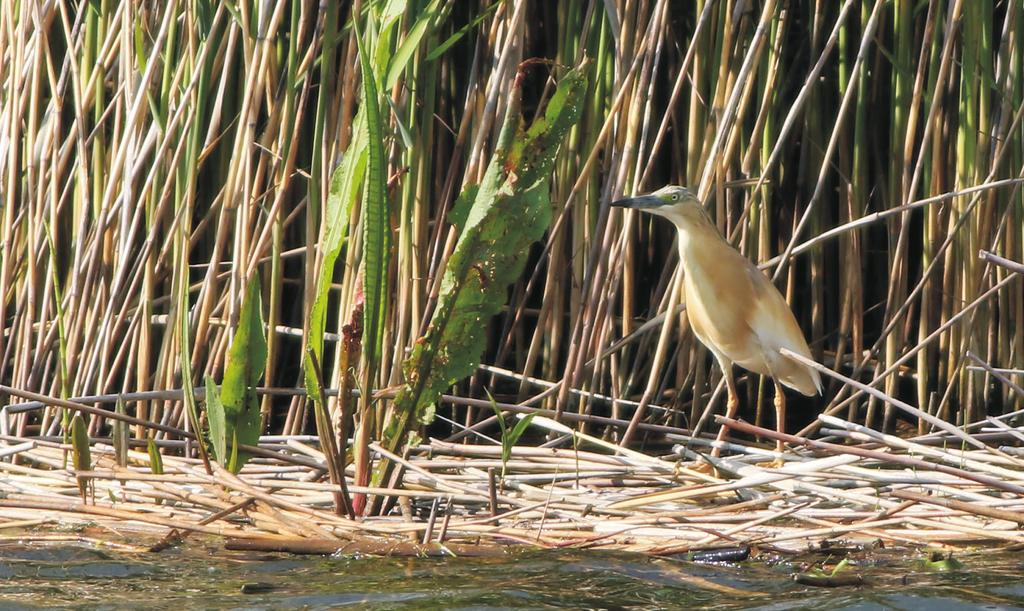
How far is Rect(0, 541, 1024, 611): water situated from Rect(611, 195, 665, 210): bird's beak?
39.6 inches

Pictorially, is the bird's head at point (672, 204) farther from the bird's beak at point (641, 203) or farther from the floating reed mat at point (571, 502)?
the floating reed mat at point (571, 502)

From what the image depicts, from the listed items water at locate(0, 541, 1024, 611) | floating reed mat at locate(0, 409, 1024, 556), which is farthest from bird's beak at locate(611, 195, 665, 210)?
water at locate(0, 541, 1024, 611)

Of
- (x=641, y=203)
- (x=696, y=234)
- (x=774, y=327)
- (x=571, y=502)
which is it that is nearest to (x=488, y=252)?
(x=571, y=502)

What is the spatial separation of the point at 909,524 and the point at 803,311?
1.86m

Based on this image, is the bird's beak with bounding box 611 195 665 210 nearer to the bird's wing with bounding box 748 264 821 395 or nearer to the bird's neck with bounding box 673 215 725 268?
the bird's neck with bounding box 673 215 725 268

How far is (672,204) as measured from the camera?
310 cm

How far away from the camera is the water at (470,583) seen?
6.48ft

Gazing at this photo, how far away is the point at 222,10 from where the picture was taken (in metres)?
3.06

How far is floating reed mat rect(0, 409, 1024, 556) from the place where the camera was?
2.33 metres

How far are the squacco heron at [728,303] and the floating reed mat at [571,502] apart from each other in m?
0.41

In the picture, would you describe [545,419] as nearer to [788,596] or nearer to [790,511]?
[790,511]

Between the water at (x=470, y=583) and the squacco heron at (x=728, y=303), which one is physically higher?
the squacco heron at (x=728, y=303)

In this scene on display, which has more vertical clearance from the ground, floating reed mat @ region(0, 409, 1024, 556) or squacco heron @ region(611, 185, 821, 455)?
squacco heron @ region(611, 185, 821, 455)

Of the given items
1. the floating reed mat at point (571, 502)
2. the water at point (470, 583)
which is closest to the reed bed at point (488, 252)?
the floating reed mat at point (571, 502)
